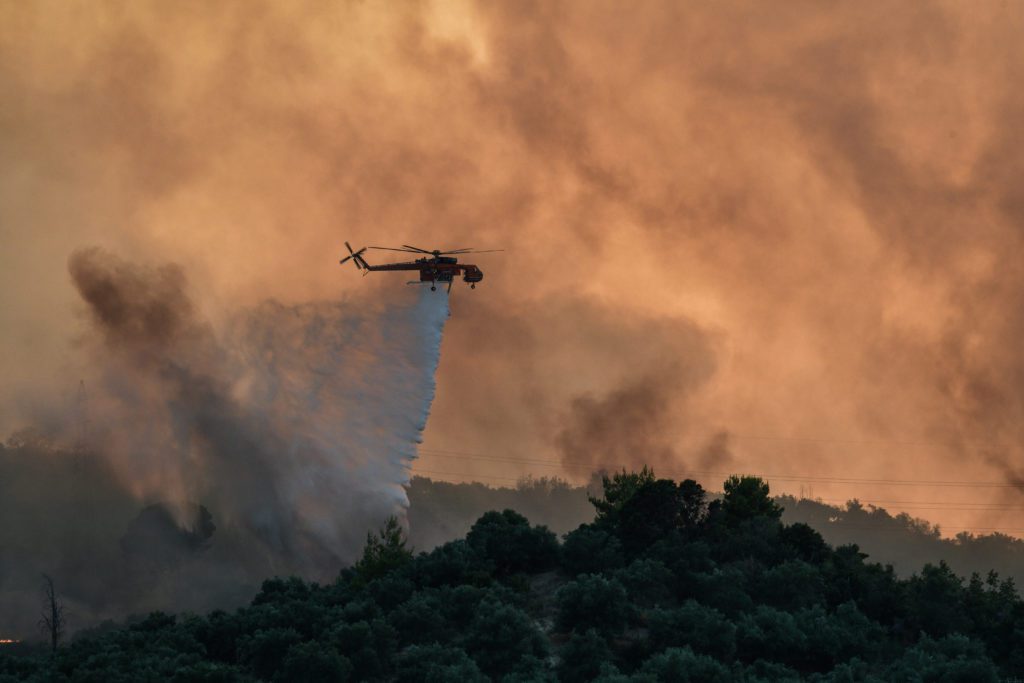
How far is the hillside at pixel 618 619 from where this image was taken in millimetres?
93250

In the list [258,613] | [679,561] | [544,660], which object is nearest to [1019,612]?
[679,561]

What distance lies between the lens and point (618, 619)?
100 metres

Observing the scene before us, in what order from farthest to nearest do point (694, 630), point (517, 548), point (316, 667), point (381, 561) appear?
point (381, 561) → point (517, 548) → point (694, 630) → point (316, 667)

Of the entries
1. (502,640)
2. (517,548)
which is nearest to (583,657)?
(502,640)

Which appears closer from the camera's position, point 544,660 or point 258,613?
point 544,660

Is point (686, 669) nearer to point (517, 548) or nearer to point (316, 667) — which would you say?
point (316, 667)

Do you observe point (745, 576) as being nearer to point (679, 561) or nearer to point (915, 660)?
point (679, 561)

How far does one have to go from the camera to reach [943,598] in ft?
362

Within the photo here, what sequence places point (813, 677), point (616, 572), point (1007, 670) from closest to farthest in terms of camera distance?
point (813, 677) < point (1007, 670) < point (616, 572)

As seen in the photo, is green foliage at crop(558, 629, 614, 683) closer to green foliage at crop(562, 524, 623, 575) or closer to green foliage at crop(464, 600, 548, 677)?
green foliage at crop(464, 600, 548, 677)

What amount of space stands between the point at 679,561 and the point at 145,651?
140ft

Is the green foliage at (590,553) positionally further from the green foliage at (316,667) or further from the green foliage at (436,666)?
the green foliage at (316,667)

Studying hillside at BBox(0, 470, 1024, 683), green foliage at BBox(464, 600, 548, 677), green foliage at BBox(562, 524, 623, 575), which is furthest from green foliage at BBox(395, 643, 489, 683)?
green foliage at BBox(562, 524, 623, 575)

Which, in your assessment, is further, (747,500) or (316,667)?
(747,500)
